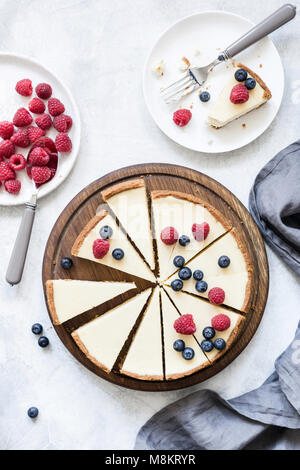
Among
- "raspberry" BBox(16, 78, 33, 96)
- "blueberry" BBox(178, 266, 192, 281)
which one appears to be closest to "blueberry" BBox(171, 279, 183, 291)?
"blueberry" BBox(178, 266, 192, 281)

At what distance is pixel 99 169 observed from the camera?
126 inches

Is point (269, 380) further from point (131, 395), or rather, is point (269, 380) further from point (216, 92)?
point (216, 92)

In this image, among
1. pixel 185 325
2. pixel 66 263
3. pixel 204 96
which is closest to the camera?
pixel 185 325

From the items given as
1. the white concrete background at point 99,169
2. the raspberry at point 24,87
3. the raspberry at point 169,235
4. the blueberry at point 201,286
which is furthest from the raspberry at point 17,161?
the blueberry at point 201,286

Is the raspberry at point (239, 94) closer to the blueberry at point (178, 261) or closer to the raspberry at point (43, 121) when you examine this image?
the blueberry at point (178, 261)

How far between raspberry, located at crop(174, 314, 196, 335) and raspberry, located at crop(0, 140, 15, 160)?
137cm

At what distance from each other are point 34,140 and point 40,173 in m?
0.21

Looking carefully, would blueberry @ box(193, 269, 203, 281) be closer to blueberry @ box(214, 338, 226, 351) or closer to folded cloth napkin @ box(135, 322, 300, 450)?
blueberry @ box(214, 338, 226, 351)

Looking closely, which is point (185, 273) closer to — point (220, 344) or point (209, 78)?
point (220, 344)

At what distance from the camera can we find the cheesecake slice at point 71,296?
9.62 feet

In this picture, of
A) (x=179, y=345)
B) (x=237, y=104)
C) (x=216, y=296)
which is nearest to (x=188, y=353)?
(x=179, y=345)

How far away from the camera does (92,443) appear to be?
10.5ft

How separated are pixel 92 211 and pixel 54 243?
29cm

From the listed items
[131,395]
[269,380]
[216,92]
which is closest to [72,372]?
[131,395]
